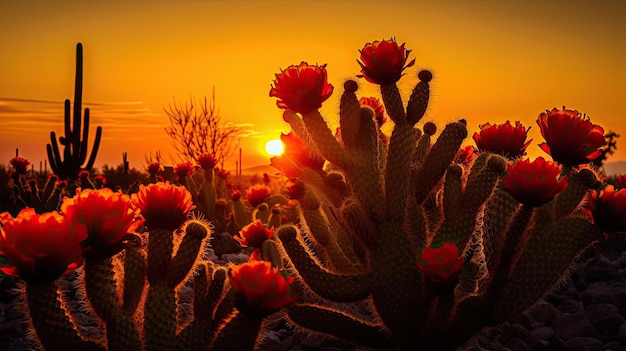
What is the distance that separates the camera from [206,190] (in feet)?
28.4

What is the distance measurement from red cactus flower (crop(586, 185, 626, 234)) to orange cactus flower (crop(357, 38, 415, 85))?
1189 mm

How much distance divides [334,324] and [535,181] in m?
1.33

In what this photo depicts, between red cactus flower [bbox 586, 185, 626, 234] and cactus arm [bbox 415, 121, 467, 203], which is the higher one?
cactus arm [bbox 415, 121, 467, 203]

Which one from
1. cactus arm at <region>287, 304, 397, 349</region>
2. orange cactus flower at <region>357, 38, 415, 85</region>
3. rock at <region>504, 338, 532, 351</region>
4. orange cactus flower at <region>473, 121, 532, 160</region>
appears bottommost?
rock at <region>504, 338, 532, 351</region>

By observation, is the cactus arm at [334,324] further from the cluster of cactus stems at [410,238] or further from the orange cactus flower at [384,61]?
the orange cactus flower at [384,61]

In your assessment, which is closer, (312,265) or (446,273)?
(446,273)

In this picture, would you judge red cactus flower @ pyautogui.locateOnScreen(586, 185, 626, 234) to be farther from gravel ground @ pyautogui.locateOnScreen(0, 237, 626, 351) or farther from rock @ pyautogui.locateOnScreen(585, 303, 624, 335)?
rock @ pyautogui.locateOnScreen(585, 303, 624, 335)

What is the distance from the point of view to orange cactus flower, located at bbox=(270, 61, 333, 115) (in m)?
3.35

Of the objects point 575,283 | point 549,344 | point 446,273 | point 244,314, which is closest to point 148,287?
point 244,314

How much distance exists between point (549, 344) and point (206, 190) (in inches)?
205

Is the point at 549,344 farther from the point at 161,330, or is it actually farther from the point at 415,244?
the point at 161,330

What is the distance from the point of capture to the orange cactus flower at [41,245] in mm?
2119

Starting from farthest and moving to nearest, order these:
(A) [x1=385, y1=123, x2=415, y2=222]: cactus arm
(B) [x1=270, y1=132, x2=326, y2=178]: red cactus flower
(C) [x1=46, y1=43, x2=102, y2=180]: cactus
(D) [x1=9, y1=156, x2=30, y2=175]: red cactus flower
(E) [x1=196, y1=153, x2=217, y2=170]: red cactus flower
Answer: (C) [x1=46, y1=43, x2=102, y2=180]: cactus, (D) [x1=9, y1=156, x2=30, y2=175]: red cactus flower, (E) [x1=196, y1=153, x2=217, y2=170]: red cactus flower, (B) [x1=270, y1=132, x2=326, y2=178]: red cactus flower, (A) [x1=385, y1=123, x2=415, y2=222]: cactus arm

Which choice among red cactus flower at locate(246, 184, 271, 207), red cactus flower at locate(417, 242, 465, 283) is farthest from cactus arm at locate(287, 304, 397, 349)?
red cactus flower at locate(246, 184, 271, 207)
